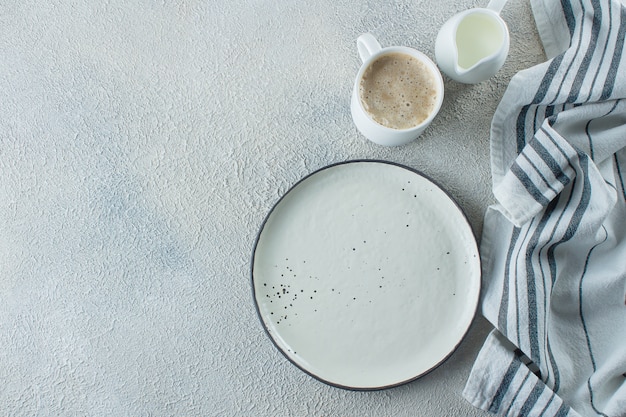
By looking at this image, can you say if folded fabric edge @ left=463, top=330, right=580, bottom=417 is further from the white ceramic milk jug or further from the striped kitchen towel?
the white ceramic milk jug

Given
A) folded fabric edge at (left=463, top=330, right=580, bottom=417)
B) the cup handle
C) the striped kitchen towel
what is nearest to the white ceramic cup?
the cup handle

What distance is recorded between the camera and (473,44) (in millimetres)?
724

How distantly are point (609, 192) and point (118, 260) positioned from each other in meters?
0.66

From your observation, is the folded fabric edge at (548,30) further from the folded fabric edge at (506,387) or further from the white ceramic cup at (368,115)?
the folded fabric edge at (506,387)

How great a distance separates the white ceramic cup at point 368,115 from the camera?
68 centimetres

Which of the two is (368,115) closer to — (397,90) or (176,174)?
(397,90)

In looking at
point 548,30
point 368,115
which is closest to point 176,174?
point 368,115

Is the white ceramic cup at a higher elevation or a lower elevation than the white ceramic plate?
higher

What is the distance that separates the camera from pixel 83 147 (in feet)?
2.51

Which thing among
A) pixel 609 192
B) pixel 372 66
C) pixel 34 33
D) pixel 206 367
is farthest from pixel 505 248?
pixel 34 33

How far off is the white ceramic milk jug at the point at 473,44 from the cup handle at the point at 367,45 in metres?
0.09

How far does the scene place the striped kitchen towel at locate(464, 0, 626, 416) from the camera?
70 cm

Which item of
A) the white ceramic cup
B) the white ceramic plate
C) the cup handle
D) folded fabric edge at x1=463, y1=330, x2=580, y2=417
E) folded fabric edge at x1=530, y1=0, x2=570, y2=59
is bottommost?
folded fabric edge at x1=463, y1=330, x2=580, y2=417

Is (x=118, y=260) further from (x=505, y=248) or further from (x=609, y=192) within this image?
(x=609, y=192)
